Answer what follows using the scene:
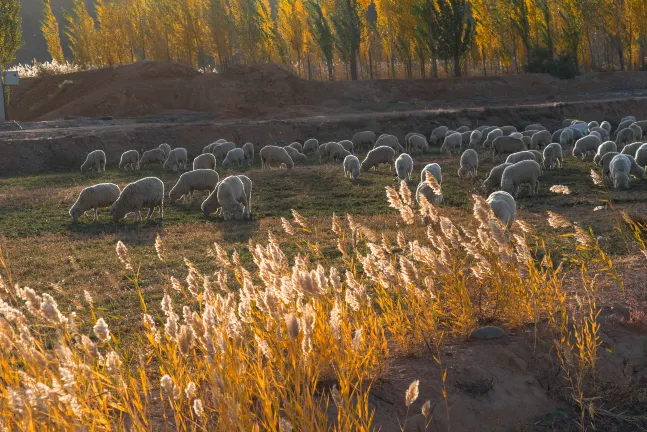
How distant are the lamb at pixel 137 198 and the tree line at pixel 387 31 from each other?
43.8 meters

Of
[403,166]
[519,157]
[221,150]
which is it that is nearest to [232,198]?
[403,166]

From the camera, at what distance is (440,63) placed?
259 feet

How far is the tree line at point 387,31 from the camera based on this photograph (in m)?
57.2

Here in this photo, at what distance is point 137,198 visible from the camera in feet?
54.1

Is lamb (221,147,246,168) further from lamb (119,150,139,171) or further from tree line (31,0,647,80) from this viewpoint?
tree line (31,0,647,80)

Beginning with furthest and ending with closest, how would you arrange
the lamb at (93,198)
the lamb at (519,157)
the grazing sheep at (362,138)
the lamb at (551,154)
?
1. the grazing sheep at (362,138)
2. the lamb at (551,154)
3. the lamb at (519,157)
4. the lamb at (93,198)

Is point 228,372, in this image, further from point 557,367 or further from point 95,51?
point 95,51

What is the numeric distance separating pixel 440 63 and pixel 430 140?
4674 cm

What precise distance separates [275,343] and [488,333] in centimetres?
207

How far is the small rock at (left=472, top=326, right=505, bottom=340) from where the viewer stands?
5934 millimetres

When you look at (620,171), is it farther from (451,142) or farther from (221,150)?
(221,150)

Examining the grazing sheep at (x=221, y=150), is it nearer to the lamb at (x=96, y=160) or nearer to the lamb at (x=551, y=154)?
the lamb at (x=96, y=160)

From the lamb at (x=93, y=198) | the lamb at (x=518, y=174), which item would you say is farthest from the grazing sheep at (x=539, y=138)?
the lamb at (x=93, y=198)

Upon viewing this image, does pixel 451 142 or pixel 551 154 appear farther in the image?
pixel 451 142
